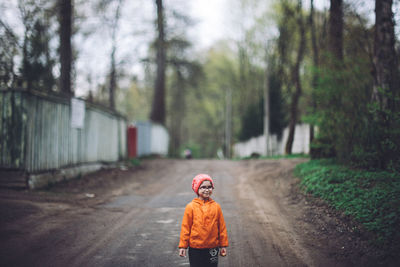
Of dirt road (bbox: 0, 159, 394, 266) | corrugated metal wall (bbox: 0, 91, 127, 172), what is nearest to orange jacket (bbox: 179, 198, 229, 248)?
dirt road (bbox: 0, 159, 394, 266)

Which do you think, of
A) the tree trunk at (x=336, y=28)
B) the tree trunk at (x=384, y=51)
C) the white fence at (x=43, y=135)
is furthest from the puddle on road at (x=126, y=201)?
the tree trunk at (x=336, y=28)

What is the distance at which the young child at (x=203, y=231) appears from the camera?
359cm

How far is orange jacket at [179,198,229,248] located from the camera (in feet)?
11.8

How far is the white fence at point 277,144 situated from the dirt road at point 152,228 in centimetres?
436

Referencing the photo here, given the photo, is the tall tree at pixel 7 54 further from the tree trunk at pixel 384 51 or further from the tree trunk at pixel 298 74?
the tree trunk at pixel 298 74

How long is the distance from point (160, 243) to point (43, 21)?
33.5ft

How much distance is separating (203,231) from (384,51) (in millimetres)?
7004

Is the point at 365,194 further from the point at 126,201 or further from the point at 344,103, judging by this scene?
the point at 126,201

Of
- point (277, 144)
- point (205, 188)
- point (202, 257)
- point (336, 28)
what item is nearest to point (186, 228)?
point (202, 257)

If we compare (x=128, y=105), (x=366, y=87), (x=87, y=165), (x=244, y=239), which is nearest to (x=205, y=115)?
(x=128, y=105)

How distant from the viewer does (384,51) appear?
7.83 meters

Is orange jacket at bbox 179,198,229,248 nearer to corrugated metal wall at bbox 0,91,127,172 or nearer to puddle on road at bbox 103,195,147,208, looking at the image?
puddle on road at bbox 103,195,147,208

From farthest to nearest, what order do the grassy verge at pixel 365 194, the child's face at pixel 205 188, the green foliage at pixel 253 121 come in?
the green foliage at pixel 253 121 → the grassy verge at pixel 365 194 → the child's face at pixel 205 188

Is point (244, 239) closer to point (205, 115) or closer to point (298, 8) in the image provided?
point (298, 8)
